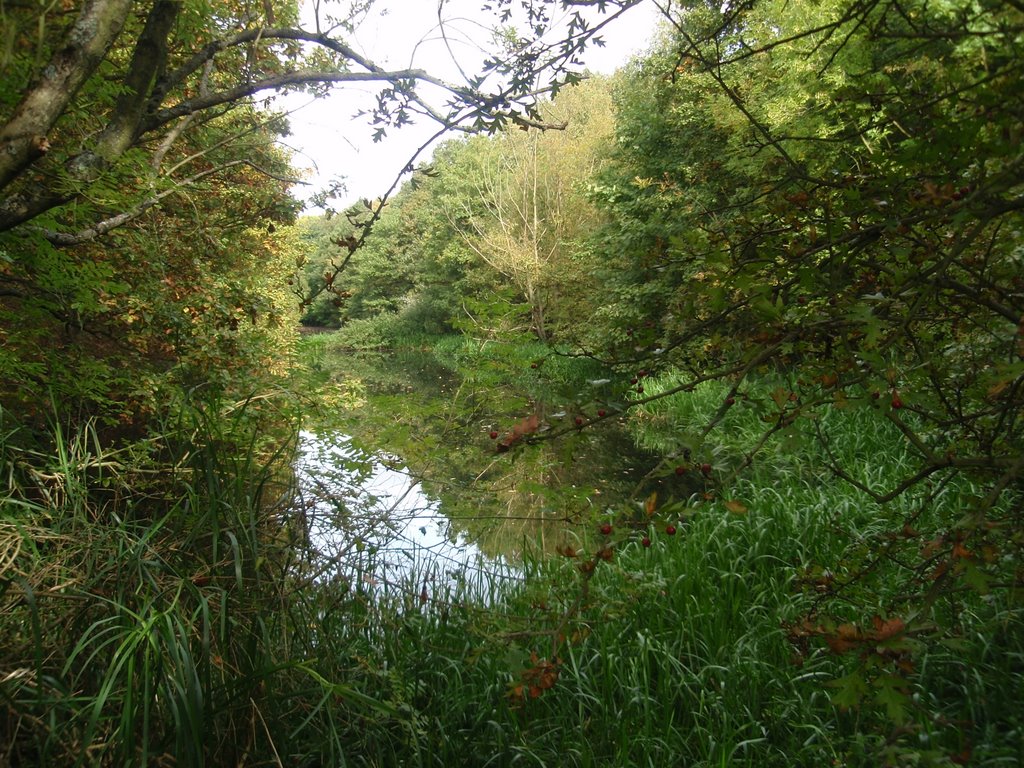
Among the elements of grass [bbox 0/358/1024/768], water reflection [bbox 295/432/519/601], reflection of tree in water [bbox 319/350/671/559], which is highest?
reflection of tree in water [bbox 319/350/671/559]

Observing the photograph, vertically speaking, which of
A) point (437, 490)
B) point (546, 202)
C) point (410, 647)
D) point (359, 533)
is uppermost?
point (546, 202)

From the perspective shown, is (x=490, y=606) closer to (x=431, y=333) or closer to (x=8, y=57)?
(x=8, y=57)

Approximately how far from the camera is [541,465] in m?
3.53

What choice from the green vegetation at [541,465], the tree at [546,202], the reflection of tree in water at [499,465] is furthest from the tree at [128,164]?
the tree at [546,202]

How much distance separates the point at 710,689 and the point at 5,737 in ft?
9.27

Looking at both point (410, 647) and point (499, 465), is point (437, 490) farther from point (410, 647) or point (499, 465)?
point (410, 647)

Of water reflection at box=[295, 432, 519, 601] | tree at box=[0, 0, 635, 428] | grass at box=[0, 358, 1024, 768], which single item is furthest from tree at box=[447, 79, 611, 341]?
grass at box=[0, 358, 1024, 768]

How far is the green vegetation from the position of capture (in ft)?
4.93

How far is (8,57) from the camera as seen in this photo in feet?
3.17

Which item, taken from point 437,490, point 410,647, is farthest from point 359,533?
point 437,490

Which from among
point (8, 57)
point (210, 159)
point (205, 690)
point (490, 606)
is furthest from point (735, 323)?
point (210, 159)

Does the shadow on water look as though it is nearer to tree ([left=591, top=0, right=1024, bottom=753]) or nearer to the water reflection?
the water reflection

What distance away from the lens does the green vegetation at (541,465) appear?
59.2 inches

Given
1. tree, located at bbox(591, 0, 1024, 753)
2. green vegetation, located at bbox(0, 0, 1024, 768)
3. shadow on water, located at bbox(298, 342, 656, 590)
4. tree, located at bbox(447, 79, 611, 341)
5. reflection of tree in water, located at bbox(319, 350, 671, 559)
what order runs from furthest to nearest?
tree, located at bbox(447, 79, 611, 341), shadow on water, located at bbox(298, 342, 656, 590), reflection of tree in water, located at bbox(319, 350, 671, 559), green vegetation, located at bbox(0, 0, 1024, 768), tree, located at bbox(591, 0, 1024, 753)
